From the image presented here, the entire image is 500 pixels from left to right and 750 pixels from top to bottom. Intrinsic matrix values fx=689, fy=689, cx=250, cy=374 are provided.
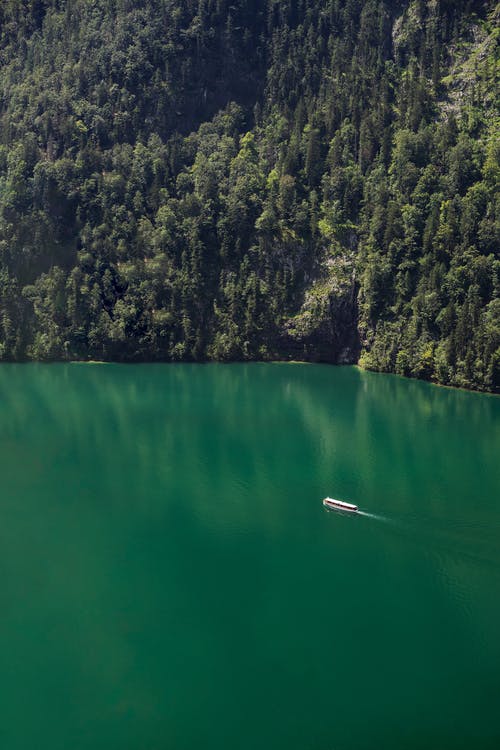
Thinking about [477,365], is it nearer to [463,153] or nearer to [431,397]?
[431,397]

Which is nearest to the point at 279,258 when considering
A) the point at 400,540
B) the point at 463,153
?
the point at 463,153

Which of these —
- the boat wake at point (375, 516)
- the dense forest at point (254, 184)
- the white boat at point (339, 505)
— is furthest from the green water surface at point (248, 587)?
the dense forest at point (254, 184)

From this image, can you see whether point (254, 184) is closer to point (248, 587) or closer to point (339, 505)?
point (339, 505)

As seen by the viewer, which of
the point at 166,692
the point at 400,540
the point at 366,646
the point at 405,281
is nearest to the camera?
the point at 166,692

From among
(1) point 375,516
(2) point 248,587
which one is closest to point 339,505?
(1) point 375,516

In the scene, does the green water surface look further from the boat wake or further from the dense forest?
the dense forest
